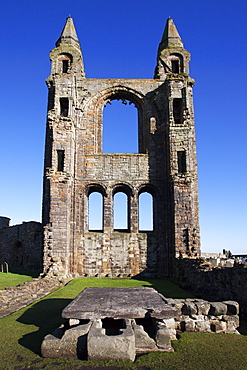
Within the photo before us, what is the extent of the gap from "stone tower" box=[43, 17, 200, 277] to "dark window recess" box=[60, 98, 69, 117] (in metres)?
0.06

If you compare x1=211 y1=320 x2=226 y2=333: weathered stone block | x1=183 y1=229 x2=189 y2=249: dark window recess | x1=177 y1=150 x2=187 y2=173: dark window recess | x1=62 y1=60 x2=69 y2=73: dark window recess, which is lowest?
x1=211 y1=320 x2=226 y2=333: weathered stone block

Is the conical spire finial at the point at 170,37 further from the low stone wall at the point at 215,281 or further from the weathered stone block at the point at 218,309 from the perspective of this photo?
the weathered stone block at the point at 218,309

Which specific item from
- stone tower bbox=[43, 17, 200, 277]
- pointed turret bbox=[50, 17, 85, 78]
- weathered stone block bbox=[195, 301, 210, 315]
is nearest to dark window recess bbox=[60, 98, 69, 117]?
stone tower bbox=[43, 17, 200, 277]

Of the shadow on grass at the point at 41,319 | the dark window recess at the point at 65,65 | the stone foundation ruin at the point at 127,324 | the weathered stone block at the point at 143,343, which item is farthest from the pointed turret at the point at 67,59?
the weathered stone block at the point at 143,343

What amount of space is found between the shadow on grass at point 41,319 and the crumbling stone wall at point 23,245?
8482mm

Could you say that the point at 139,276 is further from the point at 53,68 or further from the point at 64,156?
the point at 53,68

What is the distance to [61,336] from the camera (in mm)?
4992

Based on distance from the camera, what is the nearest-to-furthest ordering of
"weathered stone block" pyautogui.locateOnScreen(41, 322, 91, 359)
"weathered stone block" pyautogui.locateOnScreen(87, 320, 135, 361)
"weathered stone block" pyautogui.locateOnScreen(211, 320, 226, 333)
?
1. "weathered stone block" pyautogui.locateOnScreen(87, 320, 135, 361)
2. "weathered stone block" pyautogui.locateOnScreen(41, 322, 91, 359)
3. "weathered stone block" pyautogui.locateOnScreen(211, 320, 226, 333)

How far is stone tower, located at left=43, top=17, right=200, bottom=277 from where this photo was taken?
1517cm

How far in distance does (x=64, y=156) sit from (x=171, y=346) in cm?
1202

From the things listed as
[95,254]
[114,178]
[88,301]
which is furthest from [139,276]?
[88,301]

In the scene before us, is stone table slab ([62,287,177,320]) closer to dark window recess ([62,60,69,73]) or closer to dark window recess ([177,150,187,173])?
dark window recess ([177,150,187,173])

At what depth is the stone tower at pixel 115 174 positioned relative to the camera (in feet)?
49.8

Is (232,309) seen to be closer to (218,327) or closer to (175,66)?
(218,327)
